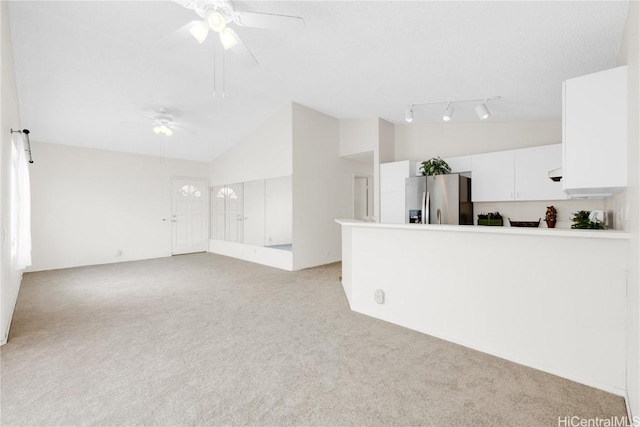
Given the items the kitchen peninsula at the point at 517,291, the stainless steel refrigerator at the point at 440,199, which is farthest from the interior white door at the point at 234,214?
the kitchen peninsula at the point at 517,291

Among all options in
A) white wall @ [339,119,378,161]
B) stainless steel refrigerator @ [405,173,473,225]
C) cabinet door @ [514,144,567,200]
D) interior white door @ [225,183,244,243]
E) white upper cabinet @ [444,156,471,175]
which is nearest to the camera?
cabinet door @ [514,144,567,200]

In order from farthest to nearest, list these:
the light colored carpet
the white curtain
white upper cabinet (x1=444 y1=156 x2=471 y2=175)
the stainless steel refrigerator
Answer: white upper cabinet (x1=444 y1=156 x2=471 y2=175)
the stainless steel refrigerator
the white curtain
the light colored carpet

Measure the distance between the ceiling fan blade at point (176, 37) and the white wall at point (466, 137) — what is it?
4580mm

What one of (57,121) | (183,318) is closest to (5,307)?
(183,318)

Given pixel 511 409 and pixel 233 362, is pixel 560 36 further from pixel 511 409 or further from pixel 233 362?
pixel 233 362

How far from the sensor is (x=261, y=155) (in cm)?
634

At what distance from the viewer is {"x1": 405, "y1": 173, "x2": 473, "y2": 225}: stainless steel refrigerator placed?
4617 mm

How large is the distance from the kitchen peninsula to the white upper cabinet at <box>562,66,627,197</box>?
0.39 m

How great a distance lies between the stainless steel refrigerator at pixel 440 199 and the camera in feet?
15.1

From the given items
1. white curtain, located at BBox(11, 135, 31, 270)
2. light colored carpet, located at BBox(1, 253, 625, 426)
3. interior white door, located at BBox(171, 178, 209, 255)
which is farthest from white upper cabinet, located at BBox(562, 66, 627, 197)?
interior white door, located at BBox(171, 178, 209, 255)

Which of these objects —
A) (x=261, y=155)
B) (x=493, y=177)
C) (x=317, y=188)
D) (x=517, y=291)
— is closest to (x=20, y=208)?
(x=261, y=155)

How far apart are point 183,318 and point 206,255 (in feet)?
15.3

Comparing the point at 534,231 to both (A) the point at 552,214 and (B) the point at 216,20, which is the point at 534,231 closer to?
(A) the point at 552,214

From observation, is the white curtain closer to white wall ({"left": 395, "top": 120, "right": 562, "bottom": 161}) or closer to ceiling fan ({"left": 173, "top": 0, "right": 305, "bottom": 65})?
ceiling fan ({"left": 173, "top": 0, "right": 305, "bottom": 65})
